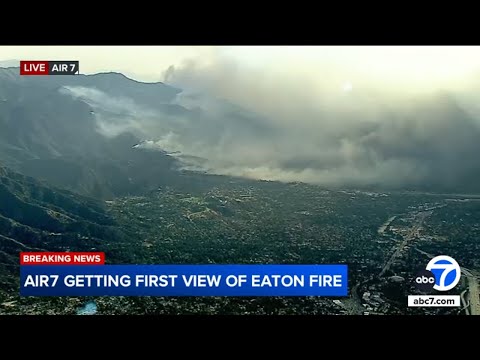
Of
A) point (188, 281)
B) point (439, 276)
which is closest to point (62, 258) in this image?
point (188, 281)

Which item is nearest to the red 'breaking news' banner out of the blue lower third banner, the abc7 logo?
the blue lower third banner

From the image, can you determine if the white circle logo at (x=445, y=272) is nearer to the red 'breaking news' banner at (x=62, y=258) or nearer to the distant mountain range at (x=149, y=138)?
the distant mountain range at (x=149, y=138)

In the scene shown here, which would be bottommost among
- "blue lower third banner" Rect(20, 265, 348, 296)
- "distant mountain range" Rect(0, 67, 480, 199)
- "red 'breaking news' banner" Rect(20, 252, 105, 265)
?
"blue lower third banner" Rect(20, 265, 348, 296)

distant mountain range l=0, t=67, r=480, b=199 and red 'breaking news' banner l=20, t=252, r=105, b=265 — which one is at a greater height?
distant mountain range l=0, t=67, r=480, b=199

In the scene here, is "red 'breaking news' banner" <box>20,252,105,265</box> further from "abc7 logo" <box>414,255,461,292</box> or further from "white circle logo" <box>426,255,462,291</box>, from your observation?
"white circle logo" <box>426,255,462,291</box>

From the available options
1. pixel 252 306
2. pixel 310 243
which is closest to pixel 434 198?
pixel 310 243

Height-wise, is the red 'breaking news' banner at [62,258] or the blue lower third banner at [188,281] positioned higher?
the red 'breaking news' banner at [62,258]

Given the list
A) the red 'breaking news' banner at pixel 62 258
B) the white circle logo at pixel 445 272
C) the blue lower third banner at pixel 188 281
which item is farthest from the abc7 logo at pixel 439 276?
the red 'breaking news' banner at pixel 62 258
